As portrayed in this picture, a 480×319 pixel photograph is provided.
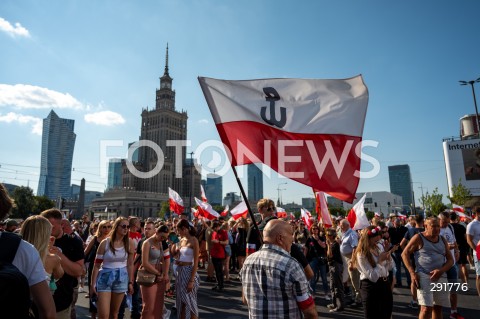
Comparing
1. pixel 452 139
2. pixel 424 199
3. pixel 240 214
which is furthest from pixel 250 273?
pixel 452 139

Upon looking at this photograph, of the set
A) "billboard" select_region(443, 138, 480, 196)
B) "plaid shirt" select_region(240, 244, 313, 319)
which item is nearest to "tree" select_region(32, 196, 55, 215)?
"plaid shirt" select_region(240, 244, 313, 319)

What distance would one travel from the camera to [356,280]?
8.34 metres

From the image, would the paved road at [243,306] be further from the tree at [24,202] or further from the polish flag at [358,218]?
the tree at [24,202]

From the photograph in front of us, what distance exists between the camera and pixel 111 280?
231 inches

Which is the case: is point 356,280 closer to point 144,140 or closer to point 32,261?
point 32,261

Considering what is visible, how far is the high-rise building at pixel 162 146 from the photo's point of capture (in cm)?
11694

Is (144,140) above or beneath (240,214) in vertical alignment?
above

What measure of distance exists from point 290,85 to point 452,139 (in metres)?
56.3

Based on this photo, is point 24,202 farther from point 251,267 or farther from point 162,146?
point 251,267

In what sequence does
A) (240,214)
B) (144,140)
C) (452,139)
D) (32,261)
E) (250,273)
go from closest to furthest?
(32,261), (250,273), (240,214), (452,139), (144,140)

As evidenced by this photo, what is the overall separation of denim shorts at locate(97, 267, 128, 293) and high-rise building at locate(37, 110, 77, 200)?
180 metres

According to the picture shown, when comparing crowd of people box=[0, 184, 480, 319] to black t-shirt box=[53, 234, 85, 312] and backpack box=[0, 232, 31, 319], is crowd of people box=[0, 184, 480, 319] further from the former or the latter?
backpack box=[0, 232, 31, 319]

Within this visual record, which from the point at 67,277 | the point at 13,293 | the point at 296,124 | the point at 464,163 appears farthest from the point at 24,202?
the point at 464,163

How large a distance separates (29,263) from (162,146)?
118m
